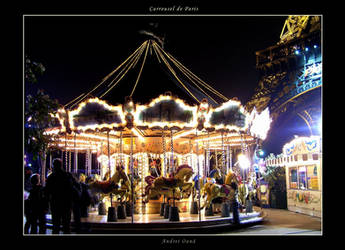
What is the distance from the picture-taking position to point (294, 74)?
30.9 meters

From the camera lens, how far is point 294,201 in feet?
45.2

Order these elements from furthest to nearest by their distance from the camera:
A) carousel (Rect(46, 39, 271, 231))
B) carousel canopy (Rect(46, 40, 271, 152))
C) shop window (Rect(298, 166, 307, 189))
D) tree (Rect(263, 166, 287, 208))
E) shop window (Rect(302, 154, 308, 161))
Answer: tree (Rect(263, 166, 287, 208)) → shop window (Rect(298, 166, 307, 189)) → shop window (Rect(302, 154, 308, 161)) → carousel canopy (Rect(46, 40, 271, 152)) → carousel (Rect(46, 39, 271, 231))

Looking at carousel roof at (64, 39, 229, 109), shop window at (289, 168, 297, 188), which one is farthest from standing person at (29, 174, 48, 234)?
shop window at (289, 168, 297, 188)

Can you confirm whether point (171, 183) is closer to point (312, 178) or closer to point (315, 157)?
point (315, 157)

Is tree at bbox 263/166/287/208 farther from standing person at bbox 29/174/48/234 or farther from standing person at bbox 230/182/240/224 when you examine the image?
standing person at bbox 29/174/48/234

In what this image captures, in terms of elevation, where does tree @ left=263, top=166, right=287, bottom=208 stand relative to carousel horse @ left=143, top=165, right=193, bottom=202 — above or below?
below

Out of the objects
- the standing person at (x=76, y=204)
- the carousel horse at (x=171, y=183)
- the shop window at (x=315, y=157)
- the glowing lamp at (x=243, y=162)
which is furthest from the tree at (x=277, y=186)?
the standing person at (x=76, y=204)

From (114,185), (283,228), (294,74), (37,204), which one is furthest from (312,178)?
(294,74)

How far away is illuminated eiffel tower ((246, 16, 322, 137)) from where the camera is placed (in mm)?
28562

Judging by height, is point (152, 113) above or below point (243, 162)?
above

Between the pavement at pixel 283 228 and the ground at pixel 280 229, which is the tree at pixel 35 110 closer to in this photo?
the ground at pixel 280 229

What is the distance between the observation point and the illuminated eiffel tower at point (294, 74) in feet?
93.7

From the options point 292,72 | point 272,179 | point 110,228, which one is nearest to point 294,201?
point 272,179
